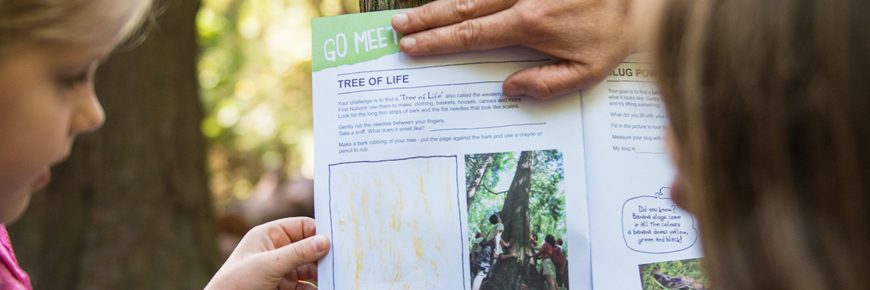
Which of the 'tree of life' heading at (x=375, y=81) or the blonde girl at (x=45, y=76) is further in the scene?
the 'tree of life' heading at (x=375, y=81)

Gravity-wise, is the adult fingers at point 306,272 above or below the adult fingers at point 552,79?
below

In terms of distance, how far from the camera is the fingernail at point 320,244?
3.62ft

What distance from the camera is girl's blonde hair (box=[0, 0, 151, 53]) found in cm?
78

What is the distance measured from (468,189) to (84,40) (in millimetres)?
699

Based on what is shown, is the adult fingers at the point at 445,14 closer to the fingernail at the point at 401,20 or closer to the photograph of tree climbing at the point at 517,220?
the fingernail at the point at 401,20

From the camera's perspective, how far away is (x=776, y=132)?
56 cm

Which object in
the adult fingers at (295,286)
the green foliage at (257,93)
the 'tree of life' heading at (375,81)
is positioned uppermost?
the green foliage at (257,93)

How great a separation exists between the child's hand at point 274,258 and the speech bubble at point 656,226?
605 mm

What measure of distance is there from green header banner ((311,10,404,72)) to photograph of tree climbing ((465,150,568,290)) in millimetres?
285

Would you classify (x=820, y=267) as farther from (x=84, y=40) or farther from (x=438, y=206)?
(x=84, y=40)

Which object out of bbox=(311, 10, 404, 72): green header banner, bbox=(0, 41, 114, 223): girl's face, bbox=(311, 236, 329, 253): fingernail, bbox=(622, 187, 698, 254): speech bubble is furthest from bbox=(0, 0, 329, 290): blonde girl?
bbox=(622, 187, 698, 254): speech bubble

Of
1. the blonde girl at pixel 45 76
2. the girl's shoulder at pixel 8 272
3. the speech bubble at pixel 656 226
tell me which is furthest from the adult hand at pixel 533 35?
the girl's shoulder at pixel 8 272

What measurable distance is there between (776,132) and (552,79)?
1.80ft

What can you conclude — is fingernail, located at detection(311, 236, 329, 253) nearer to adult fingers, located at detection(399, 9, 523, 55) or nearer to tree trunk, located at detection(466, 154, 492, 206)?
tree trunk, located at detection(466, 154, 492, 206)
